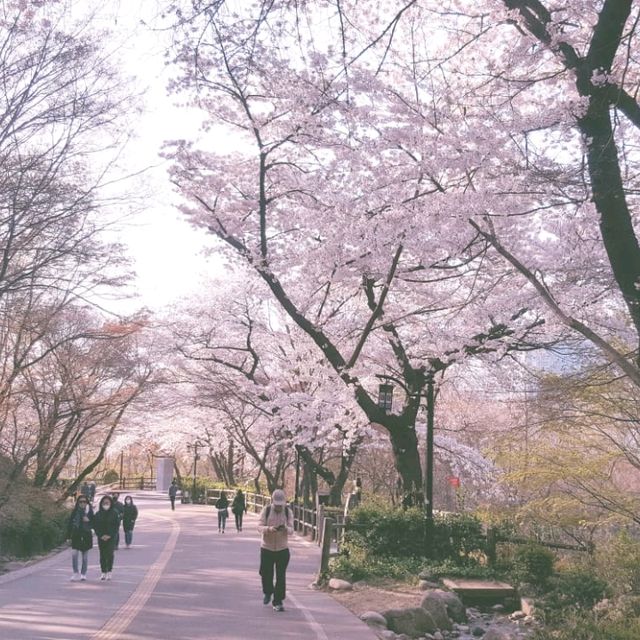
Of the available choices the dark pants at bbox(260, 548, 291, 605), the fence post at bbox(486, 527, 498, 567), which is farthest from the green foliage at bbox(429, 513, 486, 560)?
the dark pants at bbox(260, 548, 291, 605)

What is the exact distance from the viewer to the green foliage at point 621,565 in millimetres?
9781

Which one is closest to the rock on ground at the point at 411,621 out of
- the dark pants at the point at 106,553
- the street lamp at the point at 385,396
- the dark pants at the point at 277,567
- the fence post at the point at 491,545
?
the dark pants at the point at 277,567

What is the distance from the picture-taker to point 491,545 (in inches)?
560

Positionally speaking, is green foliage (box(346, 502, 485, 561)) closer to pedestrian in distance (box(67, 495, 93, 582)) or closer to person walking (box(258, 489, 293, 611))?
person walking (box(258, 489, 293, 611))

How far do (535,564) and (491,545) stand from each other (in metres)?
2.20

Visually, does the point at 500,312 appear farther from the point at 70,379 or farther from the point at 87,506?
the point at 70,379

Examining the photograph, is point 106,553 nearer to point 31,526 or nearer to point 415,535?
point 415,535

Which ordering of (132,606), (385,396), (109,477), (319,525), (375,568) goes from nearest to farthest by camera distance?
(132,606) → (375,568) → (385,396) → (319,525) → (109,477)

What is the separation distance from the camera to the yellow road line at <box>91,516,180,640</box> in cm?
858

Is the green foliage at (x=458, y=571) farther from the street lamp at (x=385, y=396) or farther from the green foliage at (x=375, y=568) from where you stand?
the street lamp at (x=385, y=396)

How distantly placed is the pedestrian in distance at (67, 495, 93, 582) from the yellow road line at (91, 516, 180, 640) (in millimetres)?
1168

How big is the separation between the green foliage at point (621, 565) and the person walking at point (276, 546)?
4299 millimetres

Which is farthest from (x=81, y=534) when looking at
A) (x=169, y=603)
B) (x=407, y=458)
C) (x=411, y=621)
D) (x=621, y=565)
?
(x=621, y=565)

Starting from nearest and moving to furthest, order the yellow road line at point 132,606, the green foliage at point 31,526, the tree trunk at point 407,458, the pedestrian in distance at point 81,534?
1. the yellow road line at point 132,606
2. the pedestrian in distance at point 81,534
3. the tree trunk at point 407,458
4. the green foliage at point 31,526
